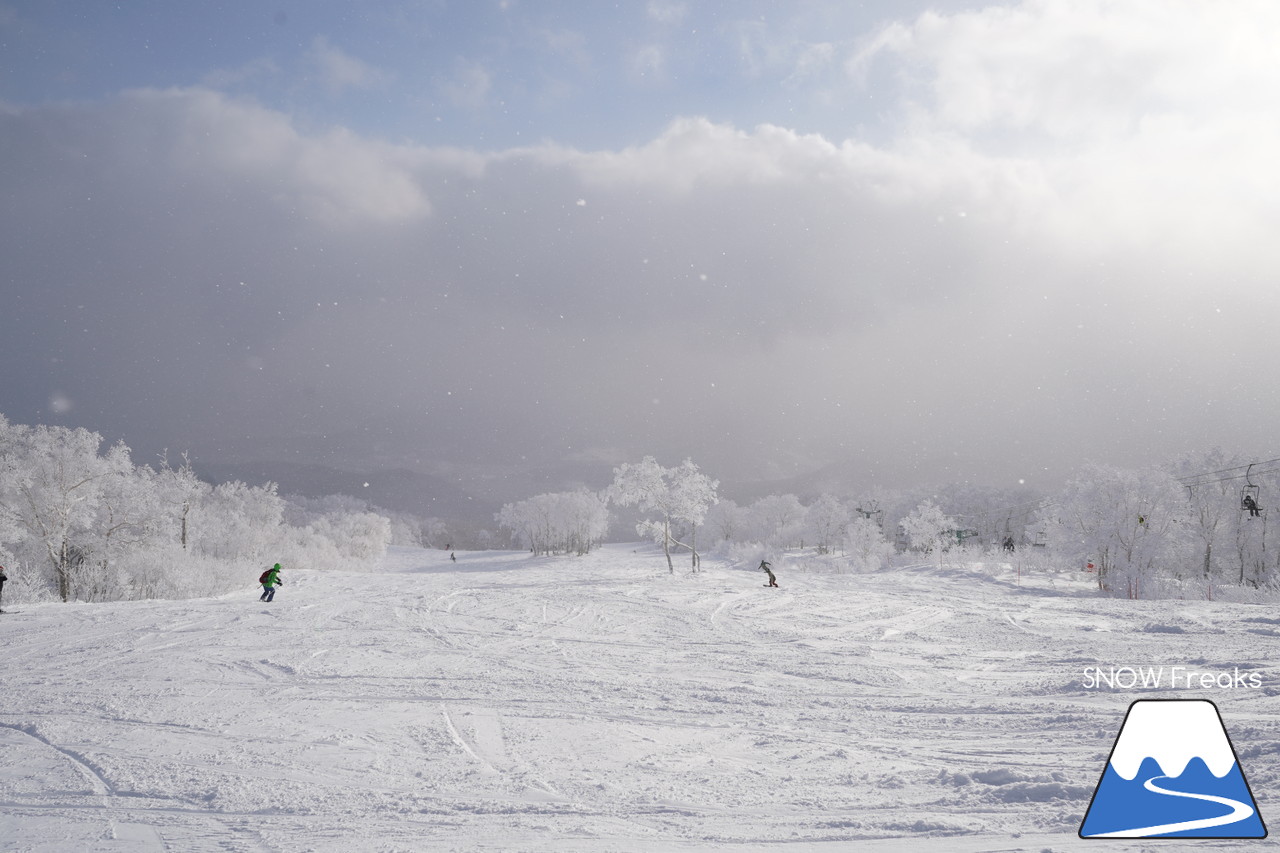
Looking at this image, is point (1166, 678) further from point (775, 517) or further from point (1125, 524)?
point (775, 517)

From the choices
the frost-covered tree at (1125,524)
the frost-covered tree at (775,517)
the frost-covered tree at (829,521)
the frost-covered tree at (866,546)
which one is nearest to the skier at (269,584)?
the frost-covered tree at (866,546)

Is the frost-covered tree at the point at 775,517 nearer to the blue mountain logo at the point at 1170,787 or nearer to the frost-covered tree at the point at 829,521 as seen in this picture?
the frost-covered tree at the point at 829,521

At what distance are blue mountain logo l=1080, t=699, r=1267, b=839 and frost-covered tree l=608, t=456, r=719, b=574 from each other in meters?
34.6

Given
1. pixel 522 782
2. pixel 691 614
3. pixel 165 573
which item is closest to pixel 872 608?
pixel 691 614

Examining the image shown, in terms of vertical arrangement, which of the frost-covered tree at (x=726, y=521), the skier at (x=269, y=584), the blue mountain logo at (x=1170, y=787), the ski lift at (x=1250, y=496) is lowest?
the frost-covered tree at (x=726, y=521)

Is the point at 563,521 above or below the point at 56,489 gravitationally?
below

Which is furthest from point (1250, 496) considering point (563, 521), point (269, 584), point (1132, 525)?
point (563, 521)

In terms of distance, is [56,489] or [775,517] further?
[775,517]

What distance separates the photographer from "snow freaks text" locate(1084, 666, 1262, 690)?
10352 millimetres

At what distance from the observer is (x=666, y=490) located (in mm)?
41000

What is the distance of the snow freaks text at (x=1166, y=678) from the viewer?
1035cm

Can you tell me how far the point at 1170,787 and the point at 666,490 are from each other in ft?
118

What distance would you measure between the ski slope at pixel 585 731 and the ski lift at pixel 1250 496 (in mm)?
24446

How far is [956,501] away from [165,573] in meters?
127
